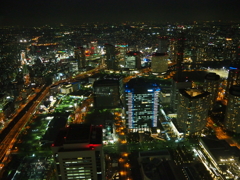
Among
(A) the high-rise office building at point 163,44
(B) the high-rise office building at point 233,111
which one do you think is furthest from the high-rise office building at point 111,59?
(B) the high-rise office building at point 233,111

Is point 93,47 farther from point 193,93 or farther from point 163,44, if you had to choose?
point 193,93

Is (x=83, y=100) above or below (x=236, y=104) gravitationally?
below

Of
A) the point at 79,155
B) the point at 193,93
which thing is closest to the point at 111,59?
the point at 193,93

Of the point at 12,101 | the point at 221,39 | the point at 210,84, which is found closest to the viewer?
the point at 210,84

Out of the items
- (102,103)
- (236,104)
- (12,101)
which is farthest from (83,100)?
(236,104)

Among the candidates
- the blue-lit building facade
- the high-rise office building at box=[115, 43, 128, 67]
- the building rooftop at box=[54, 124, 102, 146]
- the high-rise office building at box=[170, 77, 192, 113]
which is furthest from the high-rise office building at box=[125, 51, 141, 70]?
the building rooftop at box=[54, 124, 102, 146]

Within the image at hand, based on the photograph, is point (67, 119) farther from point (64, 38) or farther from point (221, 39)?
point (64, 38)

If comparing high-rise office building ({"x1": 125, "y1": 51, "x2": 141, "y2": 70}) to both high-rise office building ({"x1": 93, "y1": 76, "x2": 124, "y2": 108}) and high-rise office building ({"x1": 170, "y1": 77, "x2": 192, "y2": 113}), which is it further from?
high-rise office building ({"x1": 170, "y1": 77, "x2": 192, "y2": 113})
